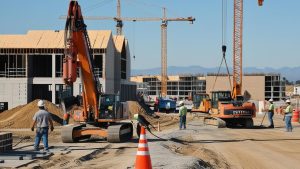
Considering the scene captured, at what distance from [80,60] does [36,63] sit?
3817cm

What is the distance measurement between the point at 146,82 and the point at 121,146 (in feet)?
418

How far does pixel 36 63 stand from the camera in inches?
2299

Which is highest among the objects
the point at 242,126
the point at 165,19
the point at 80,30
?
the point at 165,19

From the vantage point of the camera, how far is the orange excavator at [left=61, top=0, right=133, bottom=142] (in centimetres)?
2077

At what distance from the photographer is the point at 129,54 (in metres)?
72.8

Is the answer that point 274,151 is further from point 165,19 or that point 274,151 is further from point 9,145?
point 165,19

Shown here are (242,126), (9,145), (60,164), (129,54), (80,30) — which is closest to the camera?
(60,164)

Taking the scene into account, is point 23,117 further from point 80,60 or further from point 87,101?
point 80,60

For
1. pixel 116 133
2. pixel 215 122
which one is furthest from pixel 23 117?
pixel 116 133

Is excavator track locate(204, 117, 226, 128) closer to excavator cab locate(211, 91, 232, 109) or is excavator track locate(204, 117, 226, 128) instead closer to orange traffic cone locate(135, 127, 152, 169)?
excavator cab locate(211, 91, 232, 109)

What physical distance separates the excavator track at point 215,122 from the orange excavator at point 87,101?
10502 millimetres

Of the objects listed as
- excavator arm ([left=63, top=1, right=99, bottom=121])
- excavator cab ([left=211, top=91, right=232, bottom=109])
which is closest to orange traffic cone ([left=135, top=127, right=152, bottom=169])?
excavator arm ([left=63, top=1, right=99, bottom=121])

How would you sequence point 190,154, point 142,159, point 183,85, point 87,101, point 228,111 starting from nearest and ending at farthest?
1. point 142,159
2. point 190,154
3. point 87,101
4. point 228,111
5. point 183,85

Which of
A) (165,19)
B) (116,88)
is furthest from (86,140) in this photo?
(165,19)
